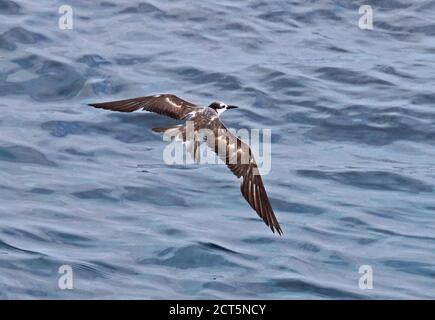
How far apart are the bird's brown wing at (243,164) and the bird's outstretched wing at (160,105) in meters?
0.76

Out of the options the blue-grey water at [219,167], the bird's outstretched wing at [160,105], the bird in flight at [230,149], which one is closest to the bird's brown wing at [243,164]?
the bird in flight at [230,149]

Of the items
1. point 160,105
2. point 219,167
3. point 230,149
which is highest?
point 160,105

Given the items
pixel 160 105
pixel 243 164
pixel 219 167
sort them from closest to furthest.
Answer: pixel 243 164 → pixel 160 105 → pixel 219 167

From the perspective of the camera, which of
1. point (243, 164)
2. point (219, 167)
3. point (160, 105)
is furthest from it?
point (219, 167)

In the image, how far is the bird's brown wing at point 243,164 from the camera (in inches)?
441

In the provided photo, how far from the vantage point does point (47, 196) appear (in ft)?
43.4

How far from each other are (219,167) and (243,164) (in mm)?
2937

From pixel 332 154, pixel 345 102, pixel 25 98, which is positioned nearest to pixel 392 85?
pixel 345 102

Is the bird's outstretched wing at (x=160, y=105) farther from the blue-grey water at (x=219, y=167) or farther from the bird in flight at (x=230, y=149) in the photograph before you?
the blue-grey water at (x=219, y=167)

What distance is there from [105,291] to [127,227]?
1445mm

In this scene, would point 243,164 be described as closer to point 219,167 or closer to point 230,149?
point 230,149

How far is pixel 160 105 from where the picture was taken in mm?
12539

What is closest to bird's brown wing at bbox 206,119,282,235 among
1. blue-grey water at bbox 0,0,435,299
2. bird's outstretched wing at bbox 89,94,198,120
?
bird's outstretched wing at bbox 89,94,198,120

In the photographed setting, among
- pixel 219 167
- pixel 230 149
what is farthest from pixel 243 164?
pixel 219 167
